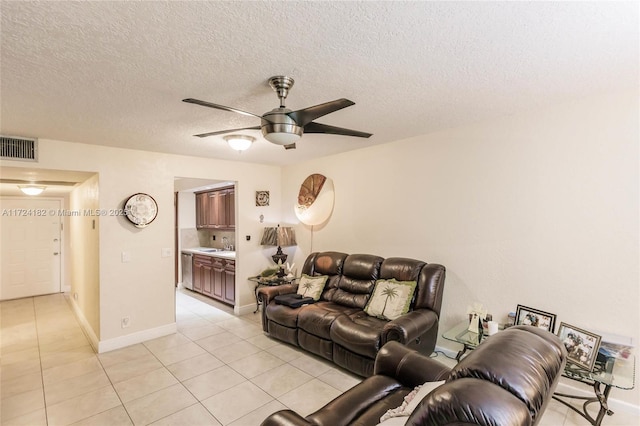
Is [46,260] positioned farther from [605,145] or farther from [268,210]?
[605,145]

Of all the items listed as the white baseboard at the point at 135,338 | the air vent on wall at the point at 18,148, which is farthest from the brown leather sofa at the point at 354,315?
the air vent on wall at the point at 18,148

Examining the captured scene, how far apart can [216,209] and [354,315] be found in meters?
3.91

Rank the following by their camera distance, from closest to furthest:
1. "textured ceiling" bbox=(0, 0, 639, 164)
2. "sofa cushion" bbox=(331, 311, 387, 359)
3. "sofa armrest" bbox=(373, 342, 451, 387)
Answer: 1. "textured ceiling" bbox=(0, 0, 639, 164)
2. "sofa armrest" bbox=(373, 342, 451, 387)
3. "sofa cushion" bbox=(331, 311, 387, 359)

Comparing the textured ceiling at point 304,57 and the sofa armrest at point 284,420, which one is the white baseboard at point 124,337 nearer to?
the textured ceiling at point 304,57

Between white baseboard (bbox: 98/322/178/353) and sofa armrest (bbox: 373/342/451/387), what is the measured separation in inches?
126

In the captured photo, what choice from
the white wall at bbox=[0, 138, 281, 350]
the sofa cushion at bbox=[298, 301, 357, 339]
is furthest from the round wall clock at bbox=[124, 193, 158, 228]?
the sofa cushion at bbox=[298, 301, 357, 339]

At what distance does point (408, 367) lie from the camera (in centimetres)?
201

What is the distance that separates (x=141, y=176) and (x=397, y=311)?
3.55 m

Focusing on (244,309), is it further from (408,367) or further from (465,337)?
(408,367)

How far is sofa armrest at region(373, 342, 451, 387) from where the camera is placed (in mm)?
1918

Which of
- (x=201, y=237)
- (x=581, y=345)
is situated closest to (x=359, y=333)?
(x=581, y=345)

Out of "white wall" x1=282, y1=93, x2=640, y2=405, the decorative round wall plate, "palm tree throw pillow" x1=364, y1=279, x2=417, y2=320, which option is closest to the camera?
"white wall" x1=282, y1=93, x2=640, y2=405

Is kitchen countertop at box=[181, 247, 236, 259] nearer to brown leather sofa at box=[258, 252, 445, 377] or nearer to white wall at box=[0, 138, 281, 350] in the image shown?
white wall at box=[0, 138, 281, 350]

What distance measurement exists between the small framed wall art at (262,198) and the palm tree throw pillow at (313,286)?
5.56ft
